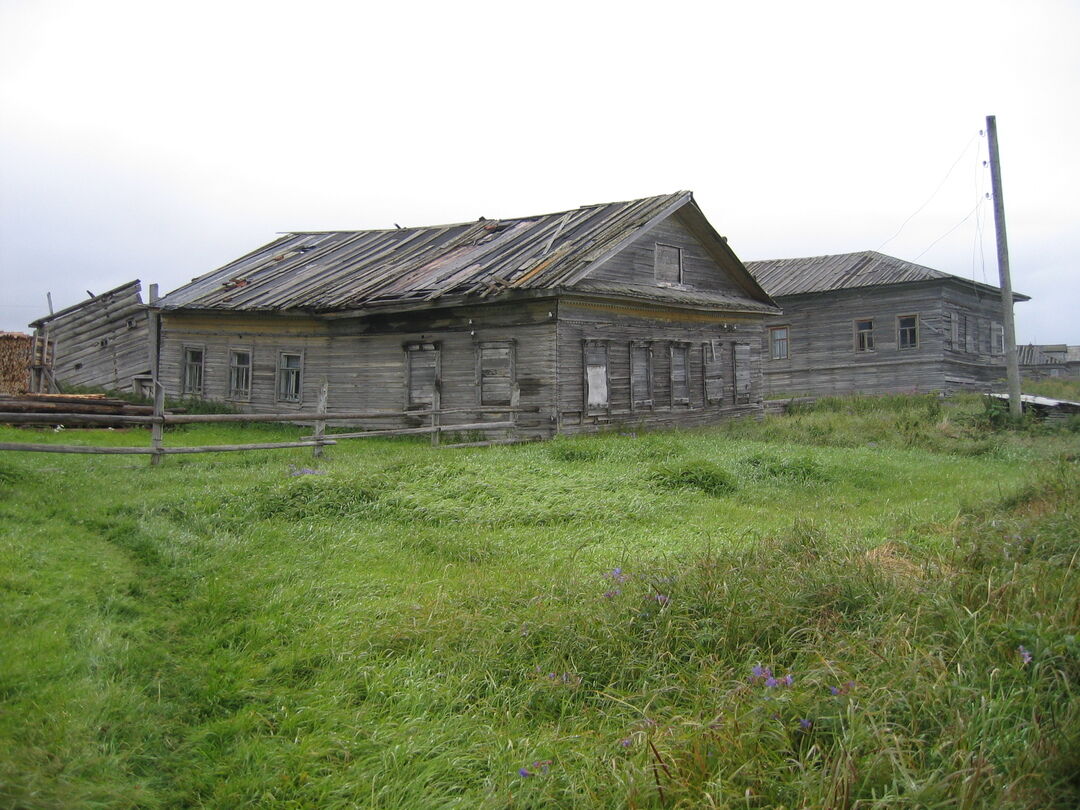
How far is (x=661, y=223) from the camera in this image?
21.1 meters

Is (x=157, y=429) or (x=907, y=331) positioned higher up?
(x=907, y=331)

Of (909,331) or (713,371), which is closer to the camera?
(713,371)

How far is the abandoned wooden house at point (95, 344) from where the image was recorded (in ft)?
81.7

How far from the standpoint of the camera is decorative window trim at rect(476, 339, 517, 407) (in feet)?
59.4

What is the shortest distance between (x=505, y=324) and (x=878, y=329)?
18.7 metres

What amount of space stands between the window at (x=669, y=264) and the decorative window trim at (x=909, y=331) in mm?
13033

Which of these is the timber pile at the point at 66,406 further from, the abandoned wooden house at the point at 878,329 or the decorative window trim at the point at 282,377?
the abandoned wooden house at the point at 878,329

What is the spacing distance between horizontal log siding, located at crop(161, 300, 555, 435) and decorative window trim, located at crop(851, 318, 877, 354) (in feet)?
60.2

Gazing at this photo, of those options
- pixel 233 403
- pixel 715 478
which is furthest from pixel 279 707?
pixel 233 403

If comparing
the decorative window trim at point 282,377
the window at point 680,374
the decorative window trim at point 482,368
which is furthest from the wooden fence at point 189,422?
the decorative window trim at point 282,377

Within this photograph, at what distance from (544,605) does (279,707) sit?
1.93 meters

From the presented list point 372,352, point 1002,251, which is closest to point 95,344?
point 372,352

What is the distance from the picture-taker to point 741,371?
23688mm

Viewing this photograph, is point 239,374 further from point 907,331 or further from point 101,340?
point 907,331
